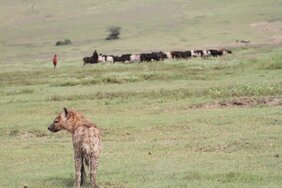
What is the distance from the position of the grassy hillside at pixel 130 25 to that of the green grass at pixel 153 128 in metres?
23.1

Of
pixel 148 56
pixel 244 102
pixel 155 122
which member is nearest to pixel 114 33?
pixel 148 56

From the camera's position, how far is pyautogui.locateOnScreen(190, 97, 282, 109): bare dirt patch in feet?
74.8

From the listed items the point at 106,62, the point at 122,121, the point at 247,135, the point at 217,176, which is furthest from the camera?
the point at 106,62

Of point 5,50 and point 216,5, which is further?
point 216,5

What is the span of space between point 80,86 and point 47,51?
110 feet

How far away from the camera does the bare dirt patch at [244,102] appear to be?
22.8 meters

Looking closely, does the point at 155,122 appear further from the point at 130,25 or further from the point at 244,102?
the point at 130,25

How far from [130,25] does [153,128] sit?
63046 millimetres

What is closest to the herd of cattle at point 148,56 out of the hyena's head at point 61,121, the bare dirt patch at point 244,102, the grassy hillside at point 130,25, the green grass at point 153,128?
the grassy hillside at point 130,25

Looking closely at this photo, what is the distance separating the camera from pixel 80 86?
31516mm

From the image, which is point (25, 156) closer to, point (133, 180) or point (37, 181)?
point (37, 181)

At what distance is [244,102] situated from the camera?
2316 cm

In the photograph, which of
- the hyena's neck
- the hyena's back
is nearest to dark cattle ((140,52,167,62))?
the hyena's neck

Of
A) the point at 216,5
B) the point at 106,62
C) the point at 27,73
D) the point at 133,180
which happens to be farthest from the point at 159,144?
the point at 216,5
